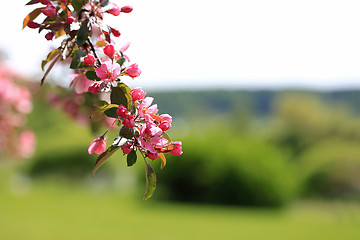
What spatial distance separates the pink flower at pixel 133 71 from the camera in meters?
0.83

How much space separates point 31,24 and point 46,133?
17692mm

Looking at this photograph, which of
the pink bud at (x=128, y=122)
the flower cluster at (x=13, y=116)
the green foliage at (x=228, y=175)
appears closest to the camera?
the pink bud at (x=128, y=122)

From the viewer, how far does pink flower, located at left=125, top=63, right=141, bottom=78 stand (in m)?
0.83

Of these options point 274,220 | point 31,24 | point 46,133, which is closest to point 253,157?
point 274,220

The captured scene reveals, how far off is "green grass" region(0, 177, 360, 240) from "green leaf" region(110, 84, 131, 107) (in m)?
7.08

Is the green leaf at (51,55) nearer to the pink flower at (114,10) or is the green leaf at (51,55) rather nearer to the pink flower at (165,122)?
the pink flower at (114,10)

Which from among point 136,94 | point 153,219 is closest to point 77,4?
point 136,94

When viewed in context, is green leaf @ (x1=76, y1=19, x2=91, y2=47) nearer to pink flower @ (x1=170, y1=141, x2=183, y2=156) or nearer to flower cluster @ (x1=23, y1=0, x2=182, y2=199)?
flower cluster @ (x1=23, y1=0, x2=182, y2=199)

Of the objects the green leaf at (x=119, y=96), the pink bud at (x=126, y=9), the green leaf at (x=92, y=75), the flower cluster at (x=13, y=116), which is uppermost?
the pink bud at (x=126, y=9)

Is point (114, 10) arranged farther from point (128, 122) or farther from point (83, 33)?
point (128, 122)

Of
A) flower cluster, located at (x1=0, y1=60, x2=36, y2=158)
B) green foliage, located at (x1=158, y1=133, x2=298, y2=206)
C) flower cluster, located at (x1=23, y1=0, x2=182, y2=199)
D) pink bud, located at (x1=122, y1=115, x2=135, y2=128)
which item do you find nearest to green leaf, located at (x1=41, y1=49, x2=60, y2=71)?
flower cluster, located at (x1=23, y1=0, x2=182, y2=199)

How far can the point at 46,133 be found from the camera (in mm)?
17938

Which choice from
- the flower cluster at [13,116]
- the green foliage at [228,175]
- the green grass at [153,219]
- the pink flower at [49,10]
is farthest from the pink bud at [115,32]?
the green foliage at [228,175]

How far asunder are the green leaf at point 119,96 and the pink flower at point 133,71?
0.04 m
